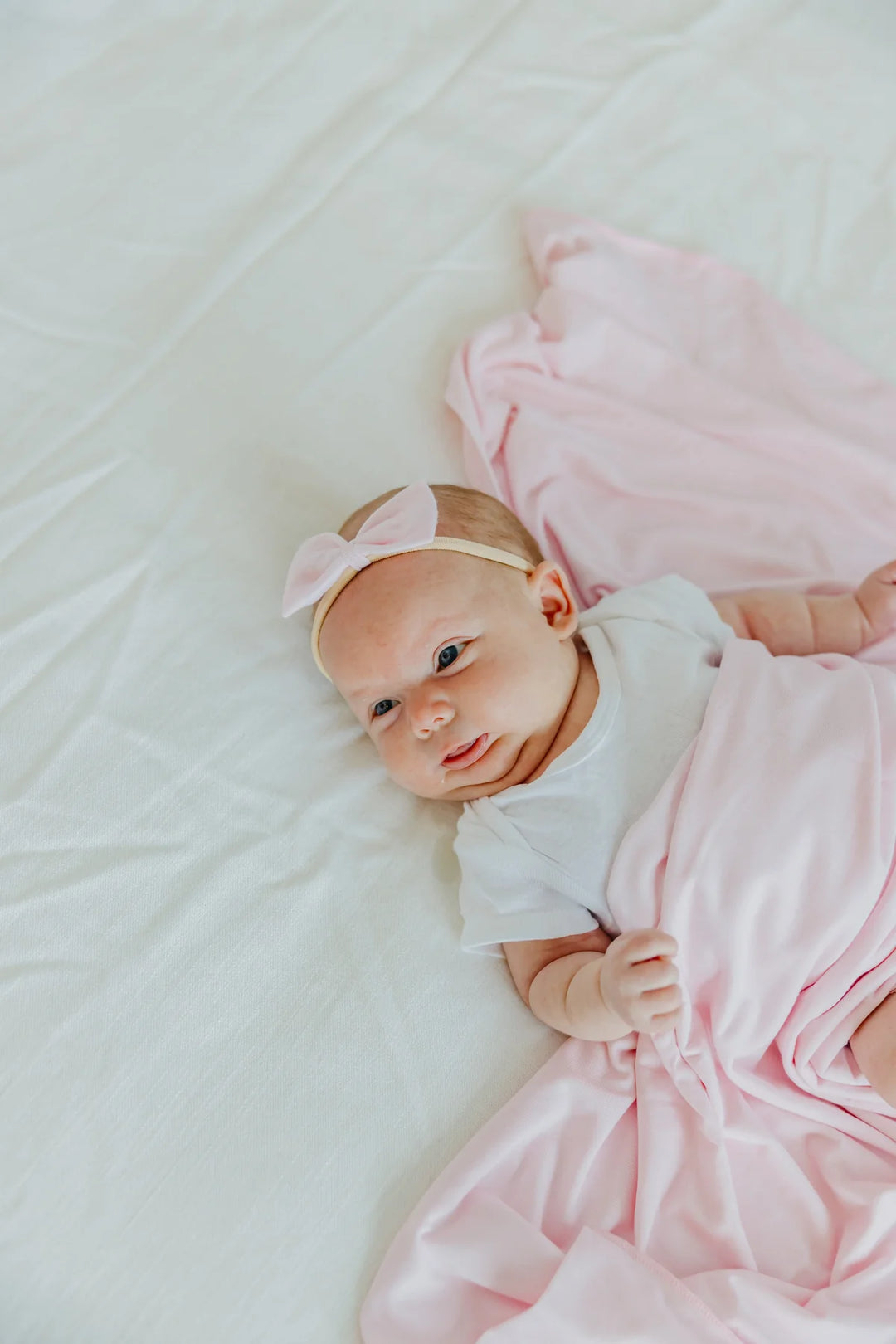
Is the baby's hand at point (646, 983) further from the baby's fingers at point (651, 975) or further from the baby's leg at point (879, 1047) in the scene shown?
the baby's leg at point (879, 1047)

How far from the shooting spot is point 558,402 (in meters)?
1.45

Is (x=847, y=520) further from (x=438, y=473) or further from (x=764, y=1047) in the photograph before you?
(x=764, y=1047)

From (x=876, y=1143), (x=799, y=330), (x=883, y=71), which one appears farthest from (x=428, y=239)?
(x=876, y=1143)

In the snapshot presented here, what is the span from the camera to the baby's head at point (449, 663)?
1109 mm

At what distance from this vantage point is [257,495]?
1.35 meters

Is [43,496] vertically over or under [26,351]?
under

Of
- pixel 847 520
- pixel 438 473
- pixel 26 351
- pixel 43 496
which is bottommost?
pixel 847 520

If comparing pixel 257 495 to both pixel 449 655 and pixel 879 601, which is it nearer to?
pixel 449 655

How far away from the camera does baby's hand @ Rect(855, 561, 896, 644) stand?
3.98ft

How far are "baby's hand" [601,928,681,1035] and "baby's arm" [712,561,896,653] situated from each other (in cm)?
43

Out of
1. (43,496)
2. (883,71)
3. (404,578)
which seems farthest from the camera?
(883,71)

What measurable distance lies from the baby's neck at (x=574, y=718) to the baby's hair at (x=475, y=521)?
152mm

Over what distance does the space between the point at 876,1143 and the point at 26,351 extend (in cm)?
129

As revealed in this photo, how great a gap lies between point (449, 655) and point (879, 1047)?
53 cm
